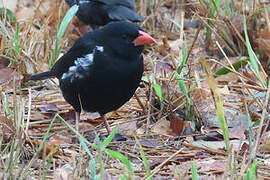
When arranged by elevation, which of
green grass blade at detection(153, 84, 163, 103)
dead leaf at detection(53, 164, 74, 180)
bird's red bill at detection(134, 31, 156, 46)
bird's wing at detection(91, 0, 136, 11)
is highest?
bird's red bill at detection(134, 31, 156, 46)

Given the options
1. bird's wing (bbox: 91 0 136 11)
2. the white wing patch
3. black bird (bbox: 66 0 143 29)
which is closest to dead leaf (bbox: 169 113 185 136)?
the white wing patch

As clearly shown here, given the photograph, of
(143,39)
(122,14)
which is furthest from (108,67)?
(122,14)

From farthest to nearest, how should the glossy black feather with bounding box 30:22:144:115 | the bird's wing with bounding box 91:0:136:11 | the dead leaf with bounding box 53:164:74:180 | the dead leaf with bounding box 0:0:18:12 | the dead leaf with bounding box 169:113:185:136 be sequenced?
1. the dead leaf with bounding box 0:0:18:12
2. the bird's wing with bounding box 91:0:136:11
3. the dead leaf with bounding box 169:113:185:136
4. the glossy black feather with bounding box 30:22:144:115
5. the dead leaf with bounding box 53:164:74:180

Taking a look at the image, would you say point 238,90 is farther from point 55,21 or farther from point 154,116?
point 55,21

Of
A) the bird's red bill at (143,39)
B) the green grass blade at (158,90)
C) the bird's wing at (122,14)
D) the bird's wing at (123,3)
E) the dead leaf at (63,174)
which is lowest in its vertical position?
the dead leaf at (63,174)

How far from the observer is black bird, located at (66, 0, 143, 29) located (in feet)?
19.7

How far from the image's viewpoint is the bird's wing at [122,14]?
18.8ft

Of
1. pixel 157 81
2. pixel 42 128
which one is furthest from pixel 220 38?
pixel 42 128

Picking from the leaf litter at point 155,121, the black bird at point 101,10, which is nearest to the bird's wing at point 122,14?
the black bird at point 101,10

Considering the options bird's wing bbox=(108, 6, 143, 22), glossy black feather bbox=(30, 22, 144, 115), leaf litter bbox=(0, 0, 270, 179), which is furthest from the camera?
bird's wing bbox=(108, 6, 143, 22)

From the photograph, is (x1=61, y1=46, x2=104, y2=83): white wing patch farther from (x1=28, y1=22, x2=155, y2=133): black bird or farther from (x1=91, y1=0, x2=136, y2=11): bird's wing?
(x1=91, y1=0, x2=136, y2=11): bird's wing

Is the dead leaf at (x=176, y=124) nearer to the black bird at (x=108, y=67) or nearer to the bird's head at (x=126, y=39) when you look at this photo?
the black bird at (x=108, y=67)

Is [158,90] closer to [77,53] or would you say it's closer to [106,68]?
[106,68]

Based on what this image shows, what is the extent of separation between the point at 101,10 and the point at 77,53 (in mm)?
2929
